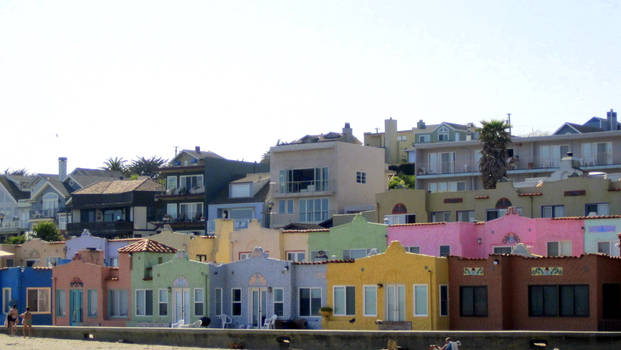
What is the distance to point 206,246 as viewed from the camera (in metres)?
63.2

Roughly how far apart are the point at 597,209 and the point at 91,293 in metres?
28.9

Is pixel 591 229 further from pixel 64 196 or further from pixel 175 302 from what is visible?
pixel 64 196

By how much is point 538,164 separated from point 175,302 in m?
43.5

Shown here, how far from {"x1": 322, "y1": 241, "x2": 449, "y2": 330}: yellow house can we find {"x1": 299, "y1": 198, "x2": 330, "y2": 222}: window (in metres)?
32.9

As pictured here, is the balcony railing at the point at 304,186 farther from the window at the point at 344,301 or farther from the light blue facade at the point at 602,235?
the light blue facade at the point at 602,235

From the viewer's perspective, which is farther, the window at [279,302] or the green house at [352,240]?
the green house at [352,240]

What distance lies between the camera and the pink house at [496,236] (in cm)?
5191

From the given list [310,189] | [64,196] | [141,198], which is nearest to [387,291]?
[310,189]

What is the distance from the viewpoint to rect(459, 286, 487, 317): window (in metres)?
45.7

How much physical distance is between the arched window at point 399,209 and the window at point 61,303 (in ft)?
72.6

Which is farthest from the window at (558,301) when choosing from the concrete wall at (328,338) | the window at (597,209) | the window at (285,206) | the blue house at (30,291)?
the window at (285,206)

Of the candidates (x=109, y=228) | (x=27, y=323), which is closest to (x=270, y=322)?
(x=27, y=323)

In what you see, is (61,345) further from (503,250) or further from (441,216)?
(441,216)

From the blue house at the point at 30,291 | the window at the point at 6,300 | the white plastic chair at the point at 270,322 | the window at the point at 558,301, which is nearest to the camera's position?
the window at the point at 558,301
